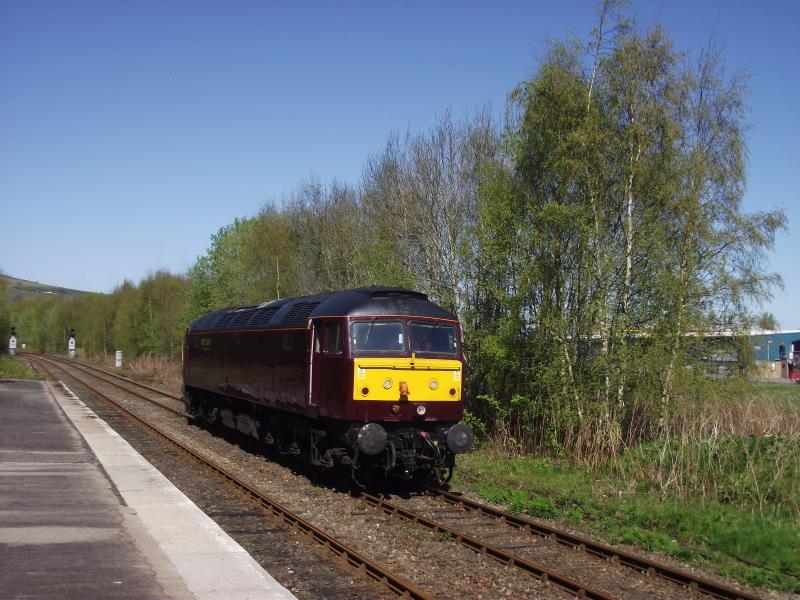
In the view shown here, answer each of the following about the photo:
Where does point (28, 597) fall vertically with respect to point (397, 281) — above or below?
below

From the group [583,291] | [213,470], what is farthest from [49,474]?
[583,291]

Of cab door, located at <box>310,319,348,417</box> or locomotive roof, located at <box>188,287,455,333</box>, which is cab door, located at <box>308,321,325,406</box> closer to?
cab door, located at <box>310,319,348,417</box>

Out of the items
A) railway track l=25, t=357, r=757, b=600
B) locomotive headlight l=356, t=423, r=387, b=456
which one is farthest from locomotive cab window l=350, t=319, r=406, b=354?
railway track l=25, t=357, r=757, b=600

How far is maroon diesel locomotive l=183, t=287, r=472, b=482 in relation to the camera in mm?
11789

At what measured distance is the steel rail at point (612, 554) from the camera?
7422 millimetres

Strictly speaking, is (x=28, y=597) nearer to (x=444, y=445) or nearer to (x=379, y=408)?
(x=379, y=408)

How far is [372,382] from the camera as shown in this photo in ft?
38.7

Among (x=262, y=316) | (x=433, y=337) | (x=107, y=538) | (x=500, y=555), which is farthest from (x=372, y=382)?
(x=262, y=316)

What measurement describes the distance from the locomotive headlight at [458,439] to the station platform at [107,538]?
4.07 metres

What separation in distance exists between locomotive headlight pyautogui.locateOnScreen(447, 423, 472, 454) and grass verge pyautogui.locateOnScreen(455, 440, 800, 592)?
2.80 ft

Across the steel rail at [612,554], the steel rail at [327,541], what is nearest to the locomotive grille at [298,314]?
the steel rail at [327,541]

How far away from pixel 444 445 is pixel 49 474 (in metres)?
6.27

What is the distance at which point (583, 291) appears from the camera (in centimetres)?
1548

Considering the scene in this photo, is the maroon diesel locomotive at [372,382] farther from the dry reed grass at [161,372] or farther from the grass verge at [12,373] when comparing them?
the grass verge at [12,373]
